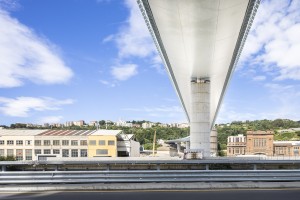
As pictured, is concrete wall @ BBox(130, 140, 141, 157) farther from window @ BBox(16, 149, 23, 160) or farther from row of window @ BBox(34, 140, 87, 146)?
window @ BBox(16, 149, 23, 160)

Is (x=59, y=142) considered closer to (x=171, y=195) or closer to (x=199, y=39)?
(x=199, y=39)

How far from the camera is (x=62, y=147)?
92500mm

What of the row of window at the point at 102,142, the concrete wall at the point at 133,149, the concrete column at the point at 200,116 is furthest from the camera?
the concrete wall at the point at 133,149

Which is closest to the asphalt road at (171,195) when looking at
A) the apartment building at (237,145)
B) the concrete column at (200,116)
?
the concrete column at (200,116)

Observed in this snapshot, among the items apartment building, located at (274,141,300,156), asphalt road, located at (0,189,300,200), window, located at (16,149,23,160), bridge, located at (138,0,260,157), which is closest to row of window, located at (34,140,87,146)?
window, located at (16,149,23,160)

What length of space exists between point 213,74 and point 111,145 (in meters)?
49.0

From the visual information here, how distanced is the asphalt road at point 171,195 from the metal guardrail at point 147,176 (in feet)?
1.73

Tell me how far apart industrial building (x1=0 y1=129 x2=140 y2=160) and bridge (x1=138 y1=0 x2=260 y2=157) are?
4340 cm

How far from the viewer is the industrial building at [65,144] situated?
3519 inches

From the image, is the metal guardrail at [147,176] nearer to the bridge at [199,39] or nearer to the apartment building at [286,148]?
the bridge at [199,39]

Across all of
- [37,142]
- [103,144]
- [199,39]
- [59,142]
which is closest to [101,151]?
[103,144]

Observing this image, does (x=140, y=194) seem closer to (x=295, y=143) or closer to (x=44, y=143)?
(x=44, y=143)

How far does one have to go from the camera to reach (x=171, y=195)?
9.19m

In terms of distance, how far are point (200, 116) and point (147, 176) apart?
2880 centimetres
